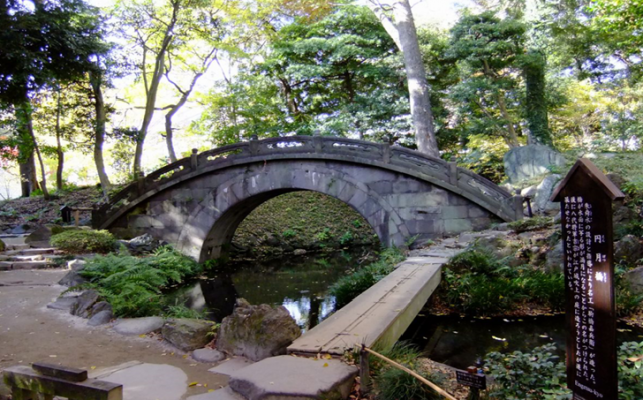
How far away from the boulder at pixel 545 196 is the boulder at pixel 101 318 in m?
9.24

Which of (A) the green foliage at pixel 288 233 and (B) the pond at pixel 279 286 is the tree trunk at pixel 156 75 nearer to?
(A) the green foliage at pixel 288 233

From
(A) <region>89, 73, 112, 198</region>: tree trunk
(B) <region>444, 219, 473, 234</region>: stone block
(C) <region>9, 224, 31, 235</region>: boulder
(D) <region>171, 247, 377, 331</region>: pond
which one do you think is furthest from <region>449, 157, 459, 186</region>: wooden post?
(C) <region>9, 224, 31, 235</region>: boulder

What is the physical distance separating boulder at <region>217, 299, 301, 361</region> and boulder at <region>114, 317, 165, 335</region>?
126 cm

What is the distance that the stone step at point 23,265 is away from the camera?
9891 mm

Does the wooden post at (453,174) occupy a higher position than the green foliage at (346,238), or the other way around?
the wooden post at (453,174)

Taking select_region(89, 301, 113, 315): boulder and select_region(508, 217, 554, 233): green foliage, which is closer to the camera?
select_region(89, 301, 113, 315): boulder

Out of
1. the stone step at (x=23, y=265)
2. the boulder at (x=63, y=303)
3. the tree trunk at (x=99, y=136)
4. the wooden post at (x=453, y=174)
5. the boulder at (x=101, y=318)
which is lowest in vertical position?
the boulder at (x=101, y=318)

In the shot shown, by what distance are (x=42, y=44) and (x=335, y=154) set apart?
775cm

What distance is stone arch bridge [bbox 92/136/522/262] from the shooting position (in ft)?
37.8

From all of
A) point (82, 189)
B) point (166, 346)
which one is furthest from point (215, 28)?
point (166, 346)

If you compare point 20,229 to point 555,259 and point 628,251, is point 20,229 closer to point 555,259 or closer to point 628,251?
point 555,259

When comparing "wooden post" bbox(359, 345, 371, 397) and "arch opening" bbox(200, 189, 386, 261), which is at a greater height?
"arch opening" bbox(200, 189, 386, 261)

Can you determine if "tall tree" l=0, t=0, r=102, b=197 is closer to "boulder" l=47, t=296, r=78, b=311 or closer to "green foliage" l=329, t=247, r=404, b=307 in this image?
"boulder" l=47, t=296, r=78, b=311

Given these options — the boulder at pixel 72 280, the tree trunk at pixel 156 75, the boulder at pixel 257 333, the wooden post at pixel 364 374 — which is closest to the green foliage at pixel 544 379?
the wooden post at pixel 364 374
